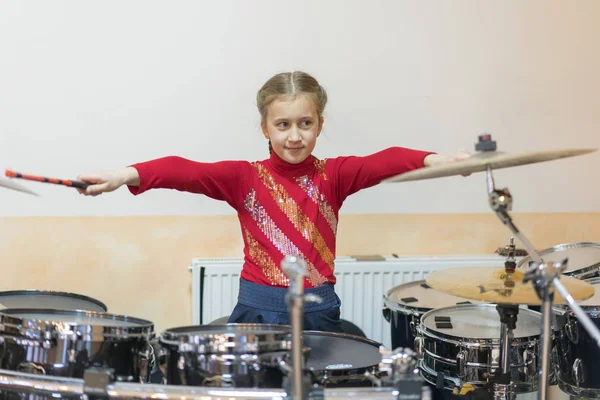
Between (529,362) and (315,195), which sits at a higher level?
(315,195)

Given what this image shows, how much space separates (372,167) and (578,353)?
0.73 meters

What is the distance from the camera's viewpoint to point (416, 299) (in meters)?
2.01

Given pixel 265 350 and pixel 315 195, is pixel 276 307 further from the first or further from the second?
pixel 265 350

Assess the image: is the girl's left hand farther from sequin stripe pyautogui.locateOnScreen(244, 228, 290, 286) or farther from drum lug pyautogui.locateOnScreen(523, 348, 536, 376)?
drum lug pyautogui.locateOnScreen(523, 348, 536, 376)

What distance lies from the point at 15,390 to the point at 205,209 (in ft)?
3.69

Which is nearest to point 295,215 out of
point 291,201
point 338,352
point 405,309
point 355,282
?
point 291,201

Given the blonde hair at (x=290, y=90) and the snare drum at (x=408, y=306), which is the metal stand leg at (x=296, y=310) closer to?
the blonde hair at (x=290, y=90)

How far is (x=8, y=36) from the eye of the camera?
2.11 m

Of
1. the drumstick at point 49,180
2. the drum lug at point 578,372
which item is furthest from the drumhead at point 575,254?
the drumstick at point 49,180

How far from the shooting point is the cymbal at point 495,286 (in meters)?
1.37

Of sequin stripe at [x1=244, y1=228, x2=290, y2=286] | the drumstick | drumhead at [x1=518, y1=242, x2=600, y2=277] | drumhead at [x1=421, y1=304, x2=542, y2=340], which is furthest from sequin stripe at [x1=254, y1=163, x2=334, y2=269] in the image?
drumhead at [x1=518, y1=242, x2=600, y2=277]

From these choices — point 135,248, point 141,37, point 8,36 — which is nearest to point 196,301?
point 135,248

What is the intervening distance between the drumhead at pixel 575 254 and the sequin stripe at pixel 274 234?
27.9 inches

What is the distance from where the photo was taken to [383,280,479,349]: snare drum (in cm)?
190
